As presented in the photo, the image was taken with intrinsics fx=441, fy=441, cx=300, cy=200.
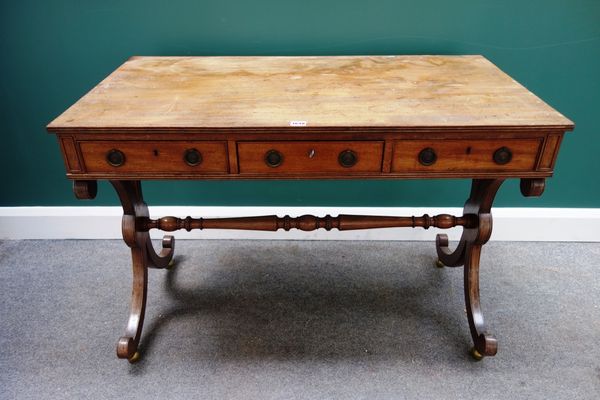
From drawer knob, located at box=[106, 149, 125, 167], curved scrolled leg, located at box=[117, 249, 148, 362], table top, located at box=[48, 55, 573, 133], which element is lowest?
curved scrolled leg, located at box=[117, 249, 148, 362]

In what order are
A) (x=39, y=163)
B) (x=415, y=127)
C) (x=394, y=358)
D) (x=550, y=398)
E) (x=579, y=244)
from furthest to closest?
(x=579, y=244) → (x=39, y=163) → (x=394, y=358) → (x=550, y=398) → (x=415, y=127)

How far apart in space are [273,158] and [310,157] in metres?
0.10

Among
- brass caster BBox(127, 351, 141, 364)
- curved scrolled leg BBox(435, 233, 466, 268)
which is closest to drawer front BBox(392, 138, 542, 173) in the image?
curved scrolled leg BBox(435, 233, 466, 268)

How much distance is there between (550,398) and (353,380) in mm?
645

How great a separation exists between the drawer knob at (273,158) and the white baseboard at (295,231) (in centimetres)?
88

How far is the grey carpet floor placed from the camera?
1.50 metres

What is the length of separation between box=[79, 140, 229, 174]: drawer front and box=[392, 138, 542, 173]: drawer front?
1.60 feet

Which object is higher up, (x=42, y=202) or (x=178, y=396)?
(x=42, y=202)

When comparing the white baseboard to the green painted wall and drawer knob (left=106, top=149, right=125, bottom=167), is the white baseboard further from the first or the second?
drawer knob (left=106, top=149, right=125, bottom=167)

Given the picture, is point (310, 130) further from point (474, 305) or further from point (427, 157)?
point (474, 305)

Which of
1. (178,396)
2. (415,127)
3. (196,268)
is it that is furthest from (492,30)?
(178,396)

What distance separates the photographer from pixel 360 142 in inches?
45.9

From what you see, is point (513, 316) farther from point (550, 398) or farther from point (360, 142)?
point (360, 142)

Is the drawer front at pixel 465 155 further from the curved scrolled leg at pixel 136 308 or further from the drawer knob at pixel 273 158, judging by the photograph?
the curved scrolled leg at pixel 136 308
